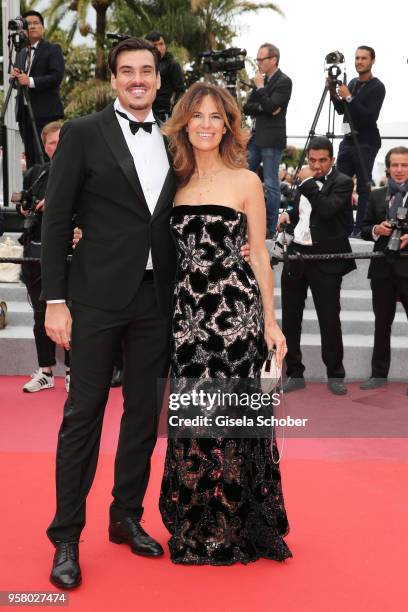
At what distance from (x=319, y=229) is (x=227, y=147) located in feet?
9.49

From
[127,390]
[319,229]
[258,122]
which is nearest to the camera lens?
[127,390]

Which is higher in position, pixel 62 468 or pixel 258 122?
pixel 258 122

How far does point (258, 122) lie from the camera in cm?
731

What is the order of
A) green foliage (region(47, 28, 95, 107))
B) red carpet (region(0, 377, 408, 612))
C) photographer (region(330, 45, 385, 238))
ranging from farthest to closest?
green foliage (region(47, 28, 95, 107)), photographer (region(330, 45, 385, 238)), red carpet (region(0, 377, 408, 612))

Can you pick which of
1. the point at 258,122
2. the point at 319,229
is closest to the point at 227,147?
the point at 319,229

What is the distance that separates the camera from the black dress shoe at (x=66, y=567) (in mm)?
2770

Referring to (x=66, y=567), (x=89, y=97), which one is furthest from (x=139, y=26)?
(x=66, y=567)

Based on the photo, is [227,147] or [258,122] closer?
[227,147]

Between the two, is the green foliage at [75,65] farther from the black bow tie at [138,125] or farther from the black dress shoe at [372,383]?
the black bow tie at [138,125]

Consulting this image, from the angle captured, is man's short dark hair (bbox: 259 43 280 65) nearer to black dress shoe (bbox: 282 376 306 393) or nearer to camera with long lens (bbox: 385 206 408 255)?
camera with long lens (bbox: 385 206 408 255)

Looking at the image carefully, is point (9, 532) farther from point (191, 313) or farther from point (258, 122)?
point (258, 122)

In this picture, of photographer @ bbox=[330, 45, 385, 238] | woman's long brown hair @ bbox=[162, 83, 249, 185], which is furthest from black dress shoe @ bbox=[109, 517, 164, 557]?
photographer @ bbox=[330, 45, 385, 238]

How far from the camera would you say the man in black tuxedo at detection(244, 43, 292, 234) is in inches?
281

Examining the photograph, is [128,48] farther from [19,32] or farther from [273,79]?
[19,32]
